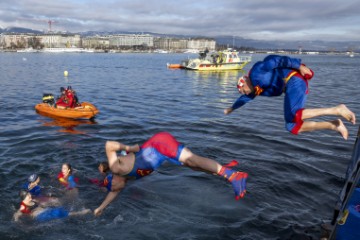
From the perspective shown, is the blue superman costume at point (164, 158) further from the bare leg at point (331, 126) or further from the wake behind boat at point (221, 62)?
the wake behind boat at point (221, 62)

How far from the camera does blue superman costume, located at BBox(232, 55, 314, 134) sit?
5.38 meters

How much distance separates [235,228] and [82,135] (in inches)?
357

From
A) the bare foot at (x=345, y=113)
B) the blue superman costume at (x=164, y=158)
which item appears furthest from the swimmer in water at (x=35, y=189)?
the bare foot at (x=345, y=113)

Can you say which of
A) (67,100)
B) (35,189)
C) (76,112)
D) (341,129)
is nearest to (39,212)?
(35,189)

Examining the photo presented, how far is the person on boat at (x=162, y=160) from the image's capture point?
5379 mm

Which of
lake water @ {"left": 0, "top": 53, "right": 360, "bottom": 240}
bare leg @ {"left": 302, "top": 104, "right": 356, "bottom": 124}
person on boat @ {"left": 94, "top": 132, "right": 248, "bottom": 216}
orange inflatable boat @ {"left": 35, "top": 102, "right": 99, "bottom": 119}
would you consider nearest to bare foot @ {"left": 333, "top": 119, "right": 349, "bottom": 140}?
bare leg @ {"left": 302, "top": 104, "right": 356, "bottom": 124}

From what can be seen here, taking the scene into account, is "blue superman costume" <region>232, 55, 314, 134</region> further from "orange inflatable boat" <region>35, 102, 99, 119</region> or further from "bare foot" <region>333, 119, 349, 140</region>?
"orange inflatable boat" <region>35, 102, 99, 119</region>

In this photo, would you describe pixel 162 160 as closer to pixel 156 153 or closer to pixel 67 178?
pixel 156 153

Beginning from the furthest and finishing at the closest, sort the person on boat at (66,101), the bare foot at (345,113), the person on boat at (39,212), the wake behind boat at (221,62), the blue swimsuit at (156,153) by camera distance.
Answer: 1. the wake behind boat at (221,62)
2. the person on boat at (66,101)
3. the person on boat at (39,212)
4. the blue swimsuit at (156,153)
5. the bare foot at (345,113)

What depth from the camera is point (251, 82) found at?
18.7ft

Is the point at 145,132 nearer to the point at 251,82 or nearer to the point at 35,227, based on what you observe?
the point at 35,227

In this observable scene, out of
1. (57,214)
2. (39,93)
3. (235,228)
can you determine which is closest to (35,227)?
(57,214)

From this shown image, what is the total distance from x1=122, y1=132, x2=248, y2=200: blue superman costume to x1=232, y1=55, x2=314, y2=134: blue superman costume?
127cm

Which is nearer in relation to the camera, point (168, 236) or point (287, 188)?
point (168, 236)
